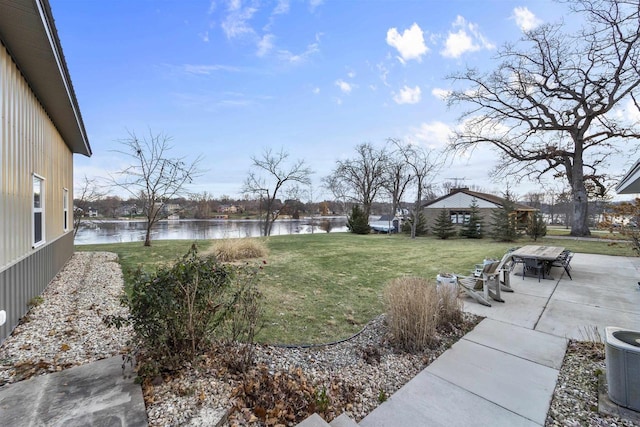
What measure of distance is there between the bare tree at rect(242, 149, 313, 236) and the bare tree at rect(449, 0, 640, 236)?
434 inches

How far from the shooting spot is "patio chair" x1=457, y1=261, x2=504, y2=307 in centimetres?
494

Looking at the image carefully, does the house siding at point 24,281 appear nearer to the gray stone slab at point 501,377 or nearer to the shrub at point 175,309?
the shrub at point 175,309

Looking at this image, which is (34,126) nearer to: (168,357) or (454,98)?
(168,357)

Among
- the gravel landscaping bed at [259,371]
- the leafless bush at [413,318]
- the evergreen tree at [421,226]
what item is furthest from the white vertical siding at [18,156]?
the evergreen tree at [421,226]

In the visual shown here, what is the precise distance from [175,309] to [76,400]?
0.82 m

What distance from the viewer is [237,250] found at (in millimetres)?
9125

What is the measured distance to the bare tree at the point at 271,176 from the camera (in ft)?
72.0

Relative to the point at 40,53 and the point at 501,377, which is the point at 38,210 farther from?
the point at 501,377

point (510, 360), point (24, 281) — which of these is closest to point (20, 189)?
point (24, 281)

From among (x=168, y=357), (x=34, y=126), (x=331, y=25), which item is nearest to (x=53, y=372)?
(x=168, y=357)

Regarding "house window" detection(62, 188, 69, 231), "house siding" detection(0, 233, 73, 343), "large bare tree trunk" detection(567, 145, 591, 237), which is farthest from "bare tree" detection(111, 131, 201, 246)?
"large bare tree trunk" detection(567, 145, 591, 237)

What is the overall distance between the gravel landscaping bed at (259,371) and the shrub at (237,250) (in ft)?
15.1

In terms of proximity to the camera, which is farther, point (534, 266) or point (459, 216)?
point (459, 216)

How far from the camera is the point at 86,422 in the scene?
1.82 meters
